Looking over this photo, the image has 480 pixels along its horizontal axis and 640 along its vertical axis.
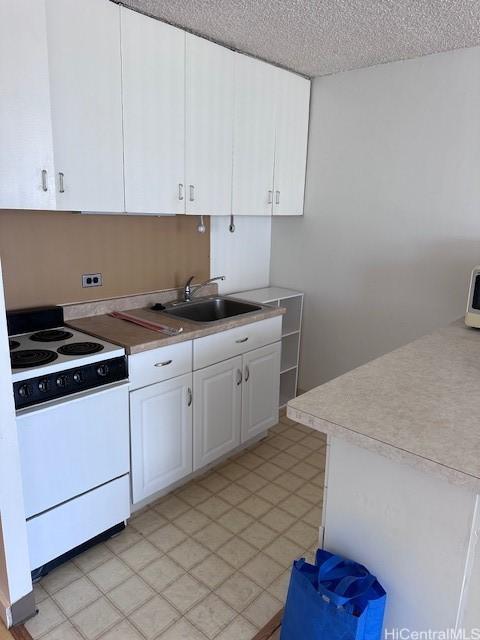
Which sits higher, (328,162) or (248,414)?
(328,162)

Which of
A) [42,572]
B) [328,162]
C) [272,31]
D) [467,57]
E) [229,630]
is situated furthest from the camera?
[328,162]

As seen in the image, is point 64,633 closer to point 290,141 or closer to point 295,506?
point 295,506

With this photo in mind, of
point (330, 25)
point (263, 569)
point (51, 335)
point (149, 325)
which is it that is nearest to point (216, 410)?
point (149, 325)

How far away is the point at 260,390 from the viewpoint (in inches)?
114

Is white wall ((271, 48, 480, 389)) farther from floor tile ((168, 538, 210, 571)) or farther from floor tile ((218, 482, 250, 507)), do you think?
floor tile ((168, 538, 210, 571))

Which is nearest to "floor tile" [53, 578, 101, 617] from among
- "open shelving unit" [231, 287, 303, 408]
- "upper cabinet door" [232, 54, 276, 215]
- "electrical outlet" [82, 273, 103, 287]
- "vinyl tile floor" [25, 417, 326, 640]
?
"vinyl tile floor" [25, 417, 326, 640]

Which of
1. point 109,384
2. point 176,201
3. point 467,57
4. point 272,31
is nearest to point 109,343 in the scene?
point 109,384

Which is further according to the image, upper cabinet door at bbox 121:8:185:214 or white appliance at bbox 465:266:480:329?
white appliance at bbox 465:266:480:329

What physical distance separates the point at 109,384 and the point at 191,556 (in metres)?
0.87

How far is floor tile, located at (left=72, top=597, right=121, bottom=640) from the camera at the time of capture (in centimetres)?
171

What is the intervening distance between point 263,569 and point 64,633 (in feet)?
2.70

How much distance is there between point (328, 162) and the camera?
324 cm

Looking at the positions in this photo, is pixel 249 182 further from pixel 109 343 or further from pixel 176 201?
pixel 109 343

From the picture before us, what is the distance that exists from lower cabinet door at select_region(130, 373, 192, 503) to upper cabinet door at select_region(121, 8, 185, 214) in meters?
0.93
